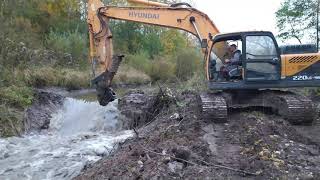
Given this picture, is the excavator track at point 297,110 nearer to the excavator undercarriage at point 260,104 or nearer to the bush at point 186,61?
the excavator undercarriage at point 260,104

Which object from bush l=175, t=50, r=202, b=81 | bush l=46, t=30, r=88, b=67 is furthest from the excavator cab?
bush l=175, t=50, r=202, b=81

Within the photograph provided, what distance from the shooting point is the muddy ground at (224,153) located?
277 inches

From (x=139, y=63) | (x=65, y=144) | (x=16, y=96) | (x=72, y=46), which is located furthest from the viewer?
(x=139, y=63)

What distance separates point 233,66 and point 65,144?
4.86 metres

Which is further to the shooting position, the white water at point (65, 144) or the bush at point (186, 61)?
the bush at point (186, 61)

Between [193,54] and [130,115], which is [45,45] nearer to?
[193,54]

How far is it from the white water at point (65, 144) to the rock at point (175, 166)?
2787 millimetres

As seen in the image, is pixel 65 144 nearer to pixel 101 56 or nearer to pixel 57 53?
pixel 101 56

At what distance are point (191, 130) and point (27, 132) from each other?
6.42m

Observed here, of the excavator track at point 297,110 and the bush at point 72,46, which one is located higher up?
the bush at point 72,46

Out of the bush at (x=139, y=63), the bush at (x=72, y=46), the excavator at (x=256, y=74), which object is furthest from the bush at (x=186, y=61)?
the excavator at (x=256, y=74)

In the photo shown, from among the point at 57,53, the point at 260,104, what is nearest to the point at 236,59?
the point at 260,104

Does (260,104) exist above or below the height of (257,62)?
below

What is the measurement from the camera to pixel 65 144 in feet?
42.6
